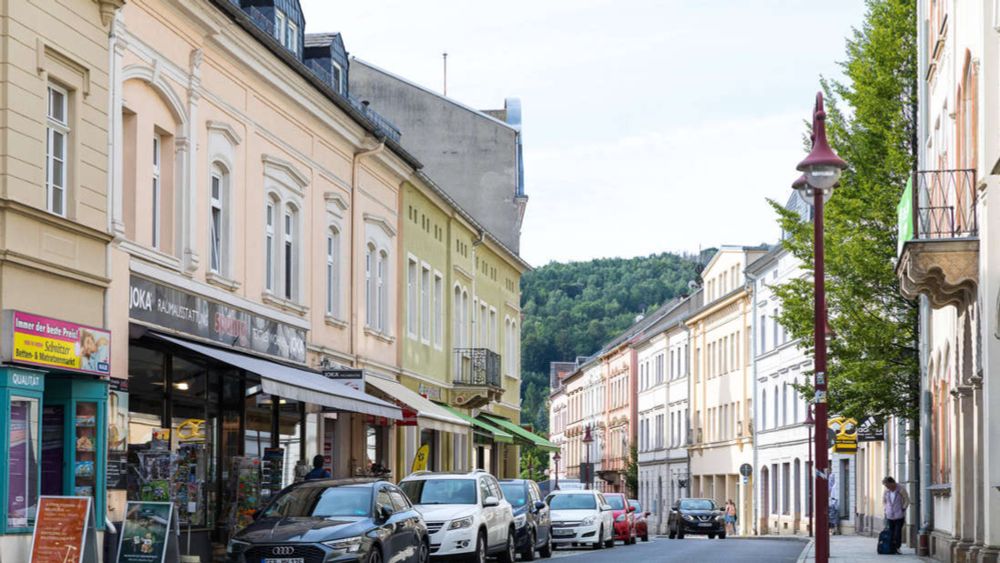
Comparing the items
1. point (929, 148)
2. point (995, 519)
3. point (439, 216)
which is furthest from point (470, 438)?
point (995, 519)

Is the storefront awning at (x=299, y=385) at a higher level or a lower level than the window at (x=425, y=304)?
lower

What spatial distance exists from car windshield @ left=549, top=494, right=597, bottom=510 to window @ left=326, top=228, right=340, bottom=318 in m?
9.71

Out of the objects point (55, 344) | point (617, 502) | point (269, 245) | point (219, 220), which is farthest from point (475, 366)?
point (55, 344)

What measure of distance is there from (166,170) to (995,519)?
40.9 feet

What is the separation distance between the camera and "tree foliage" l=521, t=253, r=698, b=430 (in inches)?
5561

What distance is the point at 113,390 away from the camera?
67.0 feet

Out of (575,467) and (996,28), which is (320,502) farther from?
(575,467)

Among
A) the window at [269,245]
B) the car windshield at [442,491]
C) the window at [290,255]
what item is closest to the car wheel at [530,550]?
the car windshield at [442,491]

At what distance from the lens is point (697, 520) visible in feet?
192

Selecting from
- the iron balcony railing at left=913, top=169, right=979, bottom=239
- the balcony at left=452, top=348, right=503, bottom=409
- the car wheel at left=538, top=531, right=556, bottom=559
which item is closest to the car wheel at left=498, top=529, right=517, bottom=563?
the car wheel at left=538, top=531, right=556, bottom=559

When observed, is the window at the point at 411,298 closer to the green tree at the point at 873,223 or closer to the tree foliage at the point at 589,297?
the green tree at the point at 873,223

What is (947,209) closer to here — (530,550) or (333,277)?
(530,550)

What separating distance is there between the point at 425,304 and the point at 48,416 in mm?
22311

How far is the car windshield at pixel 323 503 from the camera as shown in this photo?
20.0 meters
